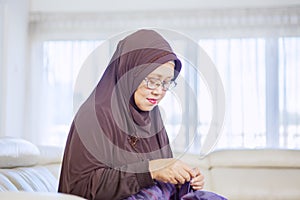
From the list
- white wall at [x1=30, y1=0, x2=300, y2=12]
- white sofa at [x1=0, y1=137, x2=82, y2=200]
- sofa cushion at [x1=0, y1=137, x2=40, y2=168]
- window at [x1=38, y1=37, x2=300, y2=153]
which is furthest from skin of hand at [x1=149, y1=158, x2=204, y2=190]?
white wall at [x1=30, y1=0, x2=300, y2=12]

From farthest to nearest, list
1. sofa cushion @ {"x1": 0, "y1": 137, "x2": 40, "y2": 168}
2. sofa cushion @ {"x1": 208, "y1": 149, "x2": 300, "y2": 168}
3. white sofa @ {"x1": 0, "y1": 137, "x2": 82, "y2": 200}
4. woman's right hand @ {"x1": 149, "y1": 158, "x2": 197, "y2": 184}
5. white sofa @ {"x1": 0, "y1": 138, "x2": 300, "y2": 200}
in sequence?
1. sofa cushion @ {"x1": 208, "y1": 149, "x2": 300, "y2": 168}
2. white sofa @ {"x1": 0, "y1": 138, "x2": 300, "y2": 200}
3. sofa cushion @ {"x1": 0, "y1": 137, "x2": 40, "y2": 168}
4. white sofa @ {"x1": 0, "y1": 137, "x2": 82, "y2": 200}
5. woman's right hand @ {"x1": 149, "y1": 158, "x2": 197, "y2": 184}

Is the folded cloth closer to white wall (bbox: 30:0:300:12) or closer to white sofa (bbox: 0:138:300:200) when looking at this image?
white sofa (bbox: 0:138:300:200)

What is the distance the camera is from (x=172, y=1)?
14.1 feet

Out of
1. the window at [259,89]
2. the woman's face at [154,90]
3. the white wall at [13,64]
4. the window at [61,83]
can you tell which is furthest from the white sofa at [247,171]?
the window at [61,83]

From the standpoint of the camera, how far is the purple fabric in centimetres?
121

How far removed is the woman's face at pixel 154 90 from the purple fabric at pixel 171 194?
0.22m

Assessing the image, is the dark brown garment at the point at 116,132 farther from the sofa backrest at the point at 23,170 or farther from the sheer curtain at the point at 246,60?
the sheer curtain at the point at 246,60

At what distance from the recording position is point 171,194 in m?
1.35

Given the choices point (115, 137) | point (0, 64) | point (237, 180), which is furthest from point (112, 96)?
point (0, 64)

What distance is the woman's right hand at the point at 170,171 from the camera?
45.0 inches

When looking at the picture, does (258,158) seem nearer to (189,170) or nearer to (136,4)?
(189,170)

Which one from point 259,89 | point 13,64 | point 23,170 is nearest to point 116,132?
point 23,170

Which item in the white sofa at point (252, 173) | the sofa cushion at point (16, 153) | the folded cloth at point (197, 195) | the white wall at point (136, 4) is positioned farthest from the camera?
the white wall at point (136, 4)

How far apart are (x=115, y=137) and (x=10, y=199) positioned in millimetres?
505
